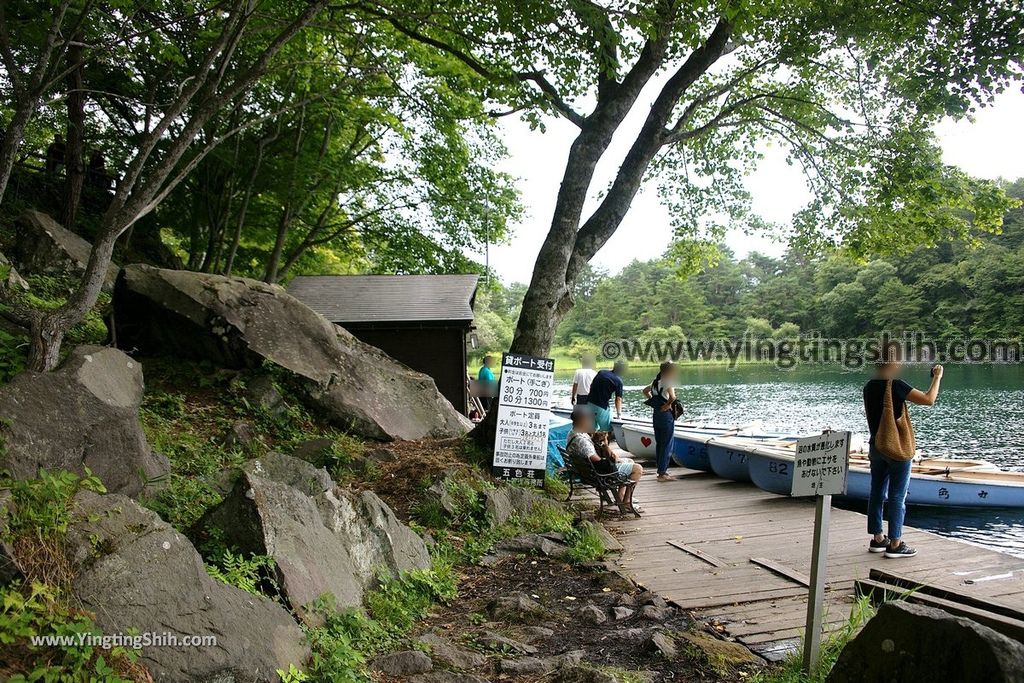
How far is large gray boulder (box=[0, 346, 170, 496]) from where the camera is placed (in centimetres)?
461

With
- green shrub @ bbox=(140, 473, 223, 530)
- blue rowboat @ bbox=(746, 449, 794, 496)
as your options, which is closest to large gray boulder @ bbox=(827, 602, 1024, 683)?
green shrub @ bbox=(140, 473, 223, 530)

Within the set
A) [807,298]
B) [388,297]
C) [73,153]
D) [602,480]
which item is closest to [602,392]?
[602,480]

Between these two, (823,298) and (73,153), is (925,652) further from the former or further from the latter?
(823,298)

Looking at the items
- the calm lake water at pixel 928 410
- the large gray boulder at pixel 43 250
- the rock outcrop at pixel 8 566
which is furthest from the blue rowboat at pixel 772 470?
the large gray boulder at pixel 43 250

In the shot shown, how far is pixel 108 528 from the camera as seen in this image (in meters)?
3.46

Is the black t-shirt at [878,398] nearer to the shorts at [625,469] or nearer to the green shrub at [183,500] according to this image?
the shorts at [625,469]

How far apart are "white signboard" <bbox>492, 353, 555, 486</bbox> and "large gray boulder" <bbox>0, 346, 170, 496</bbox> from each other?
405cm

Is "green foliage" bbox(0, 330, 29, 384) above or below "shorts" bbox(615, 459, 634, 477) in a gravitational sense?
above

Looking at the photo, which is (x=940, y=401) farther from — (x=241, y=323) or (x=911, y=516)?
(x=241, y=323)

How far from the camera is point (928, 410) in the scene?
2698 cm

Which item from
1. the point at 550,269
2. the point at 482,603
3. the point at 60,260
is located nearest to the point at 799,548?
the point at 482,603

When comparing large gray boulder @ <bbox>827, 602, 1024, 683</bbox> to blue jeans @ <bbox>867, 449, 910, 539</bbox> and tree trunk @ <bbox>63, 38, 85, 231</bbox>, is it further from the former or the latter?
tree trunk @ <bbox>63, 38, 85, 231</bbox>

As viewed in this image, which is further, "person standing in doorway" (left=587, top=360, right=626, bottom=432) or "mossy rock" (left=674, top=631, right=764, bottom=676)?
"person standing in doorway" (left=587, top=360, right=626, bottom=432)

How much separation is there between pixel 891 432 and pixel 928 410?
2459 cm
